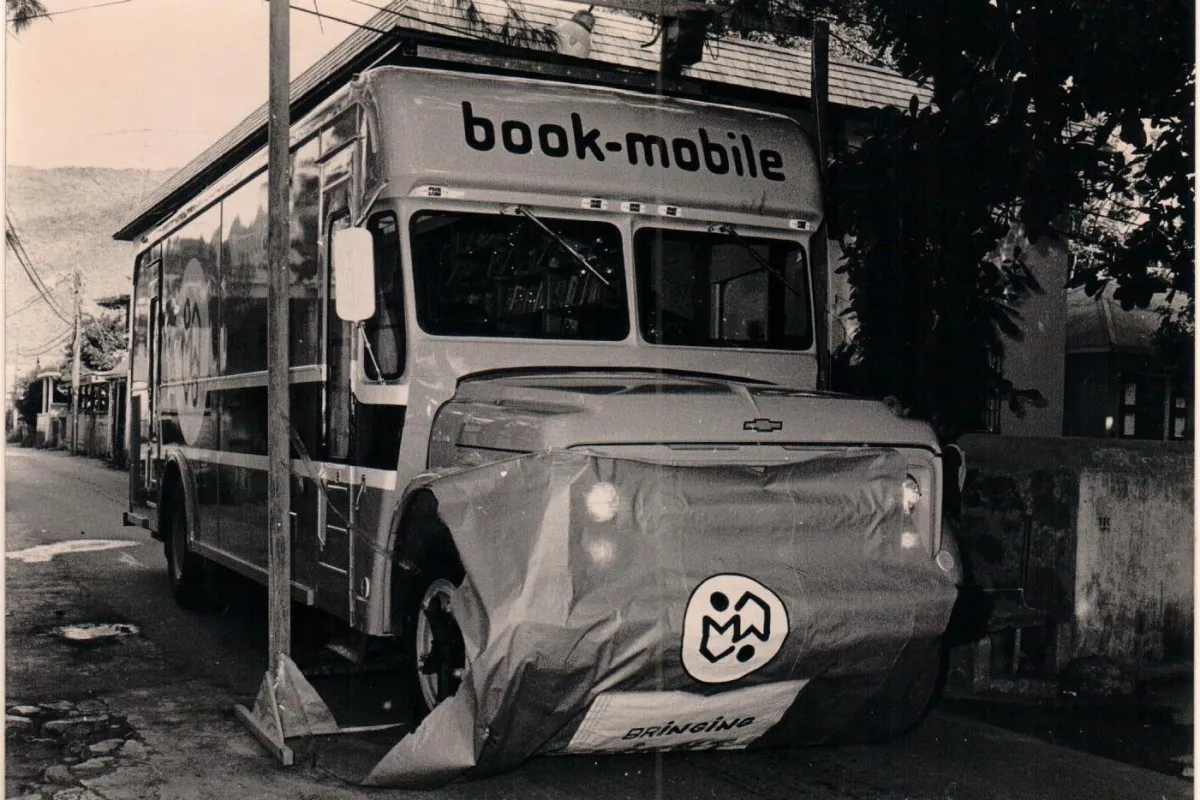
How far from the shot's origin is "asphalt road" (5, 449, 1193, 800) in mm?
5277

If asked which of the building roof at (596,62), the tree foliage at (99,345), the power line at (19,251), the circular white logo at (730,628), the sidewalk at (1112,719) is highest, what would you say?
the building roof at (596,62)

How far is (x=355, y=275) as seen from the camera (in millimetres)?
5719

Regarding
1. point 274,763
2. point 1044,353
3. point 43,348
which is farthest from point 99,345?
point 274,763

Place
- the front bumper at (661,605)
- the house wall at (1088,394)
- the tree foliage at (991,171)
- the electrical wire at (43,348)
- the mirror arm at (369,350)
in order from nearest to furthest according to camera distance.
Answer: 1. the front bumper at (661,605)
2. the mirror arm at (369,350)
3. the tree foliage at (991,171)
4. the electrical wire at (43,348)
5. the house wall at (1088,394)

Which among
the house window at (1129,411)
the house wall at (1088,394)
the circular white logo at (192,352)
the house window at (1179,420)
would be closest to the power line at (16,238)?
the circular white logo at (192,352)

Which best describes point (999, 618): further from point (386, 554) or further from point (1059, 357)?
point (1059, 357)

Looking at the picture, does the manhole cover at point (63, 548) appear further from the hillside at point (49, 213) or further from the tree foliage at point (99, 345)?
the tree foliage at point (99, 345)

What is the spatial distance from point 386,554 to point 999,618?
3.46 metres

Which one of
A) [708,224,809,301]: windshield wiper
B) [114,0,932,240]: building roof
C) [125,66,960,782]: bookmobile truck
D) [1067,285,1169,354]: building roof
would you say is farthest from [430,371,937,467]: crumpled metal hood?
[1067,285,1169,354]: building roof

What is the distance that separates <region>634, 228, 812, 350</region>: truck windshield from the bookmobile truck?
14 mm

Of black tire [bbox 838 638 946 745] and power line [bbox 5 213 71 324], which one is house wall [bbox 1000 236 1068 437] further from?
power line [bbox 5 213 71 324]

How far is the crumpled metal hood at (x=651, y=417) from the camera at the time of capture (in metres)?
4.95

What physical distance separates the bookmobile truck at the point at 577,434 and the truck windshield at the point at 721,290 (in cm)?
1

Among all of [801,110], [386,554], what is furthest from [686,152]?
[801,110]
